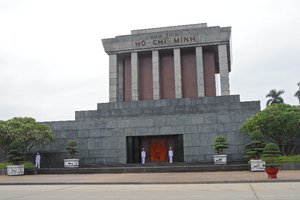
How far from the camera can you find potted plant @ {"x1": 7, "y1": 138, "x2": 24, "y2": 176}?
978 inches

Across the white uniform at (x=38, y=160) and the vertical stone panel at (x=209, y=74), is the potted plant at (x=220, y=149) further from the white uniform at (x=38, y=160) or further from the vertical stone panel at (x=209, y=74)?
the white uniform at (x=38, y=160)

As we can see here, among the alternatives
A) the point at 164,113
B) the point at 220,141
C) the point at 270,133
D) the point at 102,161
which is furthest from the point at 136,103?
the point at 270,133

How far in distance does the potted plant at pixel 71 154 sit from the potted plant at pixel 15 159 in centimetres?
317

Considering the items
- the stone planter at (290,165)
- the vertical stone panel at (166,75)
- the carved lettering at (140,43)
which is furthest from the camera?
→ the vertical stone panel at (166,75)

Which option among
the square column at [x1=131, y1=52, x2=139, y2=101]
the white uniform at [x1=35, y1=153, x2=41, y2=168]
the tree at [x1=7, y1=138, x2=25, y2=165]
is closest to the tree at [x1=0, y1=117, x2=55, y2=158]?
the tree at [x1=7, y1=138, x2=25, y2=165]

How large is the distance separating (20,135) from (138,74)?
1390 cm

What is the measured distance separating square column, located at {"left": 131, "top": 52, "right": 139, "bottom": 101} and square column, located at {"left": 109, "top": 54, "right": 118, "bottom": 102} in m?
1.74

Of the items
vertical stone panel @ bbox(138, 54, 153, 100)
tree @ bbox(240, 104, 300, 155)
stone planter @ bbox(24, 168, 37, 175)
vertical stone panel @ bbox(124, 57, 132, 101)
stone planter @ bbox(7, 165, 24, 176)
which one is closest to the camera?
tree @ bbox(240, 104, 300, 155)

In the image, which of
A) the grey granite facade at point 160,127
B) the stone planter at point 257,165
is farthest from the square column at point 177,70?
the stone planter at point 257,165

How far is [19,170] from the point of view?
82.0 ft

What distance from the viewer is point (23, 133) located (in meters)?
27.0

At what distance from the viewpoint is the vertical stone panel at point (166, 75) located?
36.3 meters

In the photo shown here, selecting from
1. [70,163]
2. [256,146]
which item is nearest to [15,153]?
[70,163]

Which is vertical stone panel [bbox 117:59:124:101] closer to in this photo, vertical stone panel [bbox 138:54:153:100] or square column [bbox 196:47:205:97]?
vertical stone panel [bbox 138:54:153:100]
